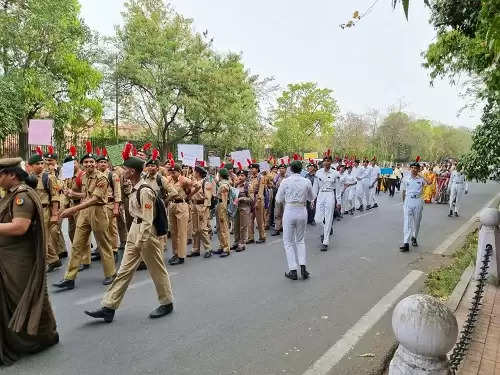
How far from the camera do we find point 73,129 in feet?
73.0

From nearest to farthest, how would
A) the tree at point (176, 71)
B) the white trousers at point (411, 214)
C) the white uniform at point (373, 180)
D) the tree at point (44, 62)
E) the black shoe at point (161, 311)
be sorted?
the black shoe at point (161, 311), the white trousers at point (411, 214), the white uniform at point (373, 180), the tree at point (44, 62), the tree at point (176, 71)

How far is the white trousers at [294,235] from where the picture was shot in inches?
253

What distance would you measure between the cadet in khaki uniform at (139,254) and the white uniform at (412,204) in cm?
570

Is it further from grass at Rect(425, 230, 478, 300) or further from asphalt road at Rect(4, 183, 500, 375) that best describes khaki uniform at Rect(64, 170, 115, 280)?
grass at Rect(425, 230, 478, 300)

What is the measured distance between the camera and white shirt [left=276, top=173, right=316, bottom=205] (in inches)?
259

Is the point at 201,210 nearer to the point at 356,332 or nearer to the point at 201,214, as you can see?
the point at 201,214

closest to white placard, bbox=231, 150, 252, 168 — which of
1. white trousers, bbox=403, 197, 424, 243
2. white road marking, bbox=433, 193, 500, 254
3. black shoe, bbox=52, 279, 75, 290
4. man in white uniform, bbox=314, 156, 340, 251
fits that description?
man in white uniform, bbox=314, 156, 340, 251

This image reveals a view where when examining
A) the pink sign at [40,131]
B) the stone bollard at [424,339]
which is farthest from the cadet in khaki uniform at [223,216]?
the stone bollard at [424,339]

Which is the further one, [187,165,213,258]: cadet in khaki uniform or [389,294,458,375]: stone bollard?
[187,165,213,258]: cadet in khaki uniform

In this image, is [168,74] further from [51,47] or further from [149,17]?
[51,47]

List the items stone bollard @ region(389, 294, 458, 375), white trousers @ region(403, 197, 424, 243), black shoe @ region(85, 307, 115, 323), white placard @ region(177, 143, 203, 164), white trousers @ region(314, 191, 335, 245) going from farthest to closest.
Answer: white placard @ region(177, 143, 203, 164) < white trousers @ region(314, 191, 335, 245) < white trousers @ region(403, 197, 424, 243) < black shoe @ region(85, 307, 115, 323) < stone bollard @ region(389, 294, 458, 375)

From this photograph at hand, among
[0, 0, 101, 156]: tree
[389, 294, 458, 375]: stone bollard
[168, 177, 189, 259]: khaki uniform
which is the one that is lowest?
[168, 177, 189, 259]: khaki uniform

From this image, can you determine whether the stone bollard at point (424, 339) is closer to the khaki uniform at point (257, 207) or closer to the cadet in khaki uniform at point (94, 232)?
the cadet in khaki uniform at point (94, 232)

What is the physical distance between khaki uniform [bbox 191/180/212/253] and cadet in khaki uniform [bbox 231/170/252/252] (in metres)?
0.74
